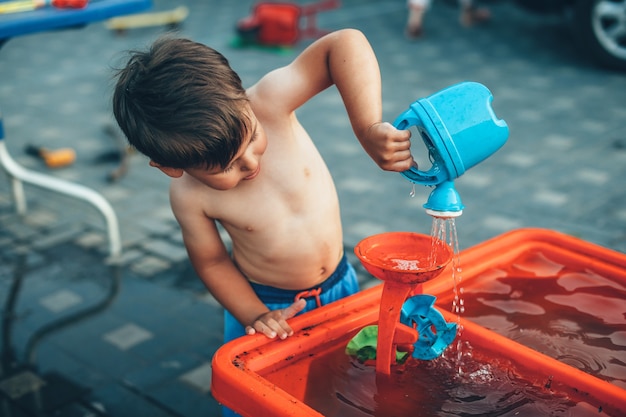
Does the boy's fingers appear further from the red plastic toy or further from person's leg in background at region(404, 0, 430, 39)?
person's leg in background at region(404, 0, 430, 39)

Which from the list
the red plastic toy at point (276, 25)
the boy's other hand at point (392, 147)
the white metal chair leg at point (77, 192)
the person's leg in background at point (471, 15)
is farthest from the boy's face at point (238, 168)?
the person's leg in background at point (471, 15)

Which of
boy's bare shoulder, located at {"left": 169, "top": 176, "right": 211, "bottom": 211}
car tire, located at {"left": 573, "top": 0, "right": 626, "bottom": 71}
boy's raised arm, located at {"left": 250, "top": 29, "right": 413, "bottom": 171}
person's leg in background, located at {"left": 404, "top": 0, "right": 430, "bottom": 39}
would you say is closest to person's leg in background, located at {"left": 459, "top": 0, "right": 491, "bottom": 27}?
person's leg in background, located at {"left": 404, "top": 0, "right": 430, "bottom": 39}

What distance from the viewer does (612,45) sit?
18.4ft

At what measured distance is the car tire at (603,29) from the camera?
5.43m

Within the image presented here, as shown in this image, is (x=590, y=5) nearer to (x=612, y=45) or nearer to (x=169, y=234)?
(x=612, y=45)

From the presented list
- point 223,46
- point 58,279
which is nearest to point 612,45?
point 223,46

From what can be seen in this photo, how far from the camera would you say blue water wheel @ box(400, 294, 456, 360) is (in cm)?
129

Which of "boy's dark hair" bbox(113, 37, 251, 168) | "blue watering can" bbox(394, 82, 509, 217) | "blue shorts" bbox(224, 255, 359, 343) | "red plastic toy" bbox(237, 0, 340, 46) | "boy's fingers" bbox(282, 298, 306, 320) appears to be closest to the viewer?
"blue watering can" bbox(394, 82, 509, 217)

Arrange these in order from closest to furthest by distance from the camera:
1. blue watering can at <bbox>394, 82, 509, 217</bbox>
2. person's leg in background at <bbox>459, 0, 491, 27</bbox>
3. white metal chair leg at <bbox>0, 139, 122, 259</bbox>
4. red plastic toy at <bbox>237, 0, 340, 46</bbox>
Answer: blue watering can at <bbox>394, 82, 509, 217</bbox> < white metal chair leg at <bbox>0, 139, 122, 259</bbox> < red plastic toy at <bbox>237, 0, 340, 46</bbox> < person's leg in background at <bbox>459, 0, 491, 27</bbox>

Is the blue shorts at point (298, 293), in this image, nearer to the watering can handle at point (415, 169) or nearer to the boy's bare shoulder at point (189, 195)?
the boy's bare shoulder at point (189, 195)

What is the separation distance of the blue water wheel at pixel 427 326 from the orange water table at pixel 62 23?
1908mm

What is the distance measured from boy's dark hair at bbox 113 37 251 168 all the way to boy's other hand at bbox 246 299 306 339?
0.32m

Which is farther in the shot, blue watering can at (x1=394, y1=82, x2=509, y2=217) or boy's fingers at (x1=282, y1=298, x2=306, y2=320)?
boy's fingers at (x1=282, y1=298, x2=306, y2=320)

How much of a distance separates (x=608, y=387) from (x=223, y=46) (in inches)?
251
